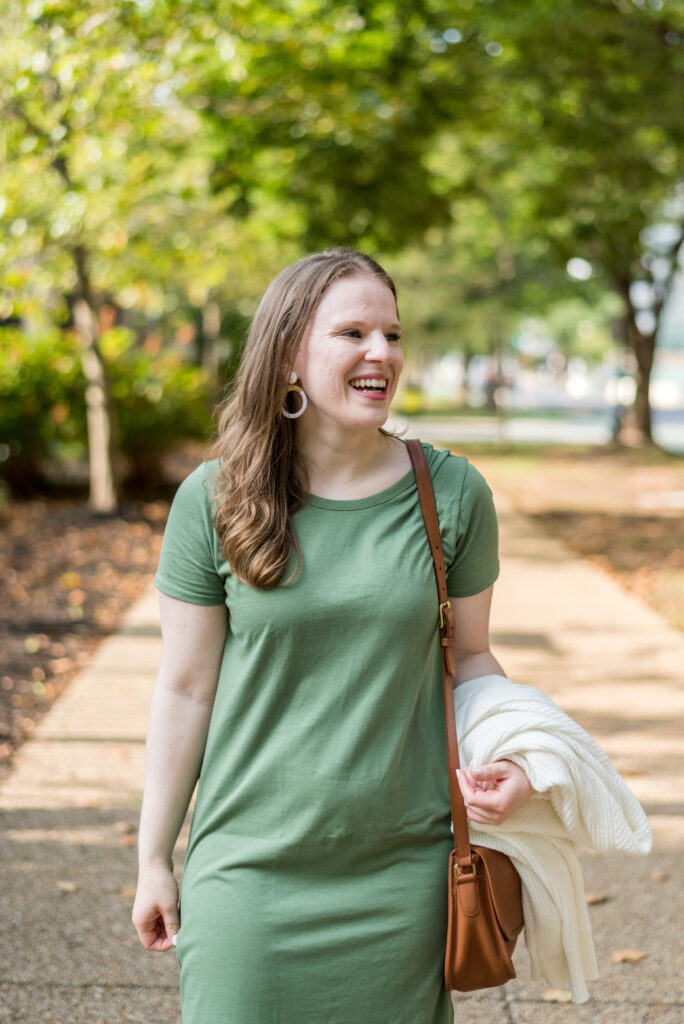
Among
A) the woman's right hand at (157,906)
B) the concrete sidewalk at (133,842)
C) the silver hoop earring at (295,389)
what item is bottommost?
the concrete sidewalk at (133,842)

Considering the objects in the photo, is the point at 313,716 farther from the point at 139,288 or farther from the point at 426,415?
the point at 426,415

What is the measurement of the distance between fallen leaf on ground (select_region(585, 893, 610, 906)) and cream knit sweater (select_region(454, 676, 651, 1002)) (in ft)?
6.52

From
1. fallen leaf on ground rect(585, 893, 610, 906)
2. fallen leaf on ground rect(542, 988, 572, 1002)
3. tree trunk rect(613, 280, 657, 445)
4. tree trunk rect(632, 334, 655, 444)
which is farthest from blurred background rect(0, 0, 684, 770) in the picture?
tree trunk rect(632, 334, 655, 444)

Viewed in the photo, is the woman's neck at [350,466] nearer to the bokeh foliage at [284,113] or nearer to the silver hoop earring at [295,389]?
the silver hoop earring at [295,389]

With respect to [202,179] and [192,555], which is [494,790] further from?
[202,179]

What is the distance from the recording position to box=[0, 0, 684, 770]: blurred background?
8.05 meters

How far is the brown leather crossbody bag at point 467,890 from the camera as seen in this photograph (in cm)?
194

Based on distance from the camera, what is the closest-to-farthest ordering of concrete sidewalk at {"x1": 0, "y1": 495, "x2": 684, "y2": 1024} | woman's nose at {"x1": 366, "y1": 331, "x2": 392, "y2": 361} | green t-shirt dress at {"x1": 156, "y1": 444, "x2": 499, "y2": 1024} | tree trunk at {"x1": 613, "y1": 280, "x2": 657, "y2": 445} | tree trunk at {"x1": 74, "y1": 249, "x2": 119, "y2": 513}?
1. green t-shirt dress at {"x1": 156, "y1": 444, "x2": 499, "y2": 1024}
2. woman's nose at {"x1": 366, "y1": 331, "x2": 392, "y2": 361}
3. concrete sidewalk at {"x1": 0, "y1": 495, "x2": 684, "y2": 1024}
4. tree trunk at {"x1": 74, "y1": 249, "x2": 119, "y2": 513}
5. tree trunk at {"x1": 613, "y1": 280, "x2": 657, "y2": 445}

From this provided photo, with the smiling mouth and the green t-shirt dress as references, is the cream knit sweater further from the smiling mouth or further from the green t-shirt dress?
the smiling mouth

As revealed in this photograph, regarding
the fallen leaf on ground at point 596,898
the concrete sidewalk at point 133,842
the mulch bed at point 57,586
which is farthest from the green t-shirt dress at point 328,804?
the mulch bed at point 57,586

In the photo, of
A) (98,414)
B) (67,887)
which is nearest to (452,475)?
(67,887)

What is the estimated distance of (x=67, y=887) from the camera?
4.03 metres

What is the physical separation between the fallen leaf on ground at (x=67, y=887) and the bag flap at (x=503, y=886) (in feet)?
7.86

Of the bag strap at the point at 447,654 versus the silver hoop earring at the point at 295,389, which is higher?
the silver hoop earring at the point at 295,389
